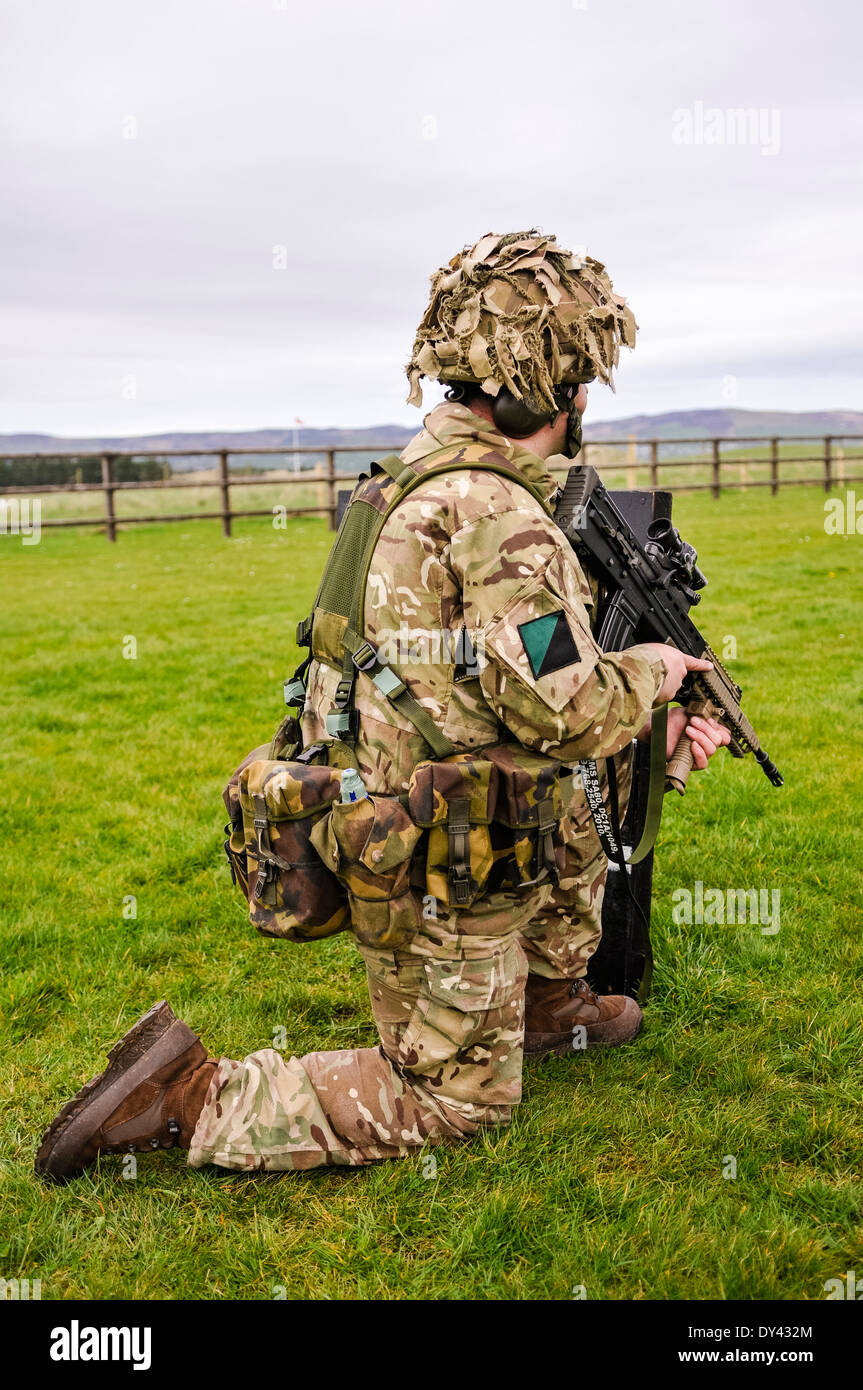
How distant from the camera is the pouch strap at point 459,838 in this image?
8.77ft

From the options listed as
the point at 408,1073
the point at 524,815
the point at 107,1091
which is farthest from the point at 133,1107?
the point at 524,815

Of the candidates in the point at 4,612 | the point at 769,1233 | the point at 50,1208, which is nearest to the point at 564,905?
the point at 769,1233

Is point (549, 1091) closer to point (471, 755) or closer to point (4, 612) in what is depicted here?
point (471, 755)

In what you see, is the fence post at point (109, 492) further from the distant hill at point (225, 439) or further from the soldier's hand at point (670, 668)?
the distant hill at point (225, 439)

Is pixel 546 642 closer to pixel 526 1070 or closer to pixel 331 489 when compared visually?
pixel 526 1070

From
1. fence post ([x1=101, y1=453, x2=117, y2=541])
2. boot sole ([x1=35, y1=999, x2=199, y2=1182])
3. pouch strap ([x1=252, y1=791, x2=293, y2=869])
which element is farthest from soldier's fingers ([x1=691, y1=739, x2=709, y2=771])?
fence post ([x1=101, y1=453, x2=117, y2=541])

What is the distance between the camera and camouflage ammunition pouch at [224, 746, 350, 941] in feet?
9.00

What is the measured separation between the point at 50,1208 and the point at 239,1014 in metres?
1.04

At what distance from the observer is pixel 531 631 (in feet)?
8.43

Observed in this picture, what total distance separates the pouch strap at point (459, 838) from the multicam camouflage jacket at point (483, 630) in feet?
0.60

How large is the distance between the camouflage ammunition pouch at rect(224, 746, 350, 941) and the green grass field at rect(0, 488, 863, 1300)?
0.73 m

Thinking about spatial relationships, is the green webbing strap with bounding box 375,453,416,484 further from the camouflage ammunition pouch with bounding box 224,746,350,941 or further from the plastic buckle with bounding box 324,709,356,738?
the camouflage ammunition pouch with bounding box 224,746,350,941

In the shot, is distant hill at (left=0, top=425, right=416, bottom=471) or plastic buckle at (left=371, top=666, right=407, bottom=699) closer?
plastic buckle at (left=371, top=666, right=407, bottom=699)

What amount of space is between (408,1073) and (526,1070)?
580 mm
